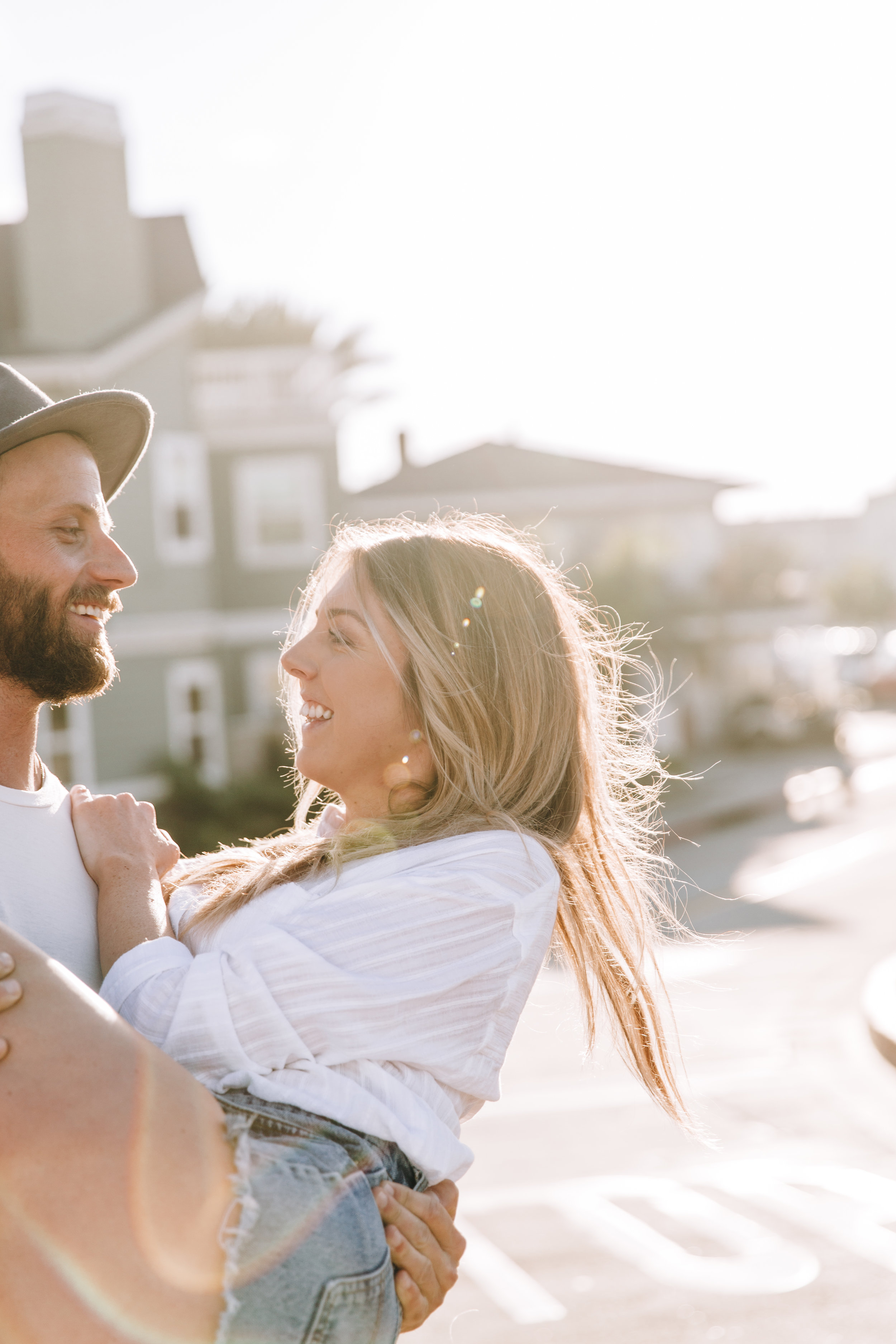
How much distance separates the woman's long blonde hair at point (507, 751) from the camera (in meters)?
2.47

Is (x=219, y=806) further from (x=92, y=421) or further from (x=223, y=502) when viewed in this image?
(x=92, y=421)

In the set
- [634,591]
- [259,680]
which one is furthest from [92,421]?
[634,591]

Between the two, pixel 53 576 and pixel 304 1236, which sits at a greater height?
pixel 53 576

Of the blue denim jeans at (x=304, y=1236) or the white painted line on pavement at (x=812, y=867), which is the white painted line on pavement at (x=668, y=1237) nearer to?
the blue denim jeans at (x=304, y=1236)

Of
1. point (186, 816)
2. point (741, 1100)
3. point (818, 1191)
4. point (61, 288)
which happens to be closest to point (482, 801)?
point (818, 1191)

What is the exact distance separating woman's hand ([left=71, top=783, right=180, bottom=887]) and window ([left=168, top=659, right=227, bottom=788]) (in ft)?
56.4

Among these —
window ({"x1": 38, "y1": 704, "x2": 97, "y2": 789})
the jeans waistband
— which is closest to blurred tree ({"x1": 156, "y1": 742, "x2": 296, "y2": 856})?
window ({"x1": 38, "y1": 704, "x2": 97, "y2": 789})

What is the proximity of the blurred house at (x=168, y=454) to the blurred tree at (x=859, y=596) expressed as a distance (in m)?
46.7

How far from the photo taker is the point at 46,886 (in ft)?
7.63

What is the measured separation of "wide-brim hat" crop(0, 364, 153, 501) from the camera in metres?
2.42

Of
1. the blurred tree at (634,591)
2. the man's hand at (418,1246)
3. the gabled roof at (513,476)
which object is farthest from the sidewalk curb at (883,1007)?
the gabled roof at (513,476)

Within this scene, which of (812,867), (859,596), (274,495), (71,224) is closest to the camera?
(812,867)

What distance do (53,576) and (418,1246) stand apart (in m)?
1.32

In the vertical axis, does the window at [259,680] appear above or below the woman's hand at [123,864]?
below
